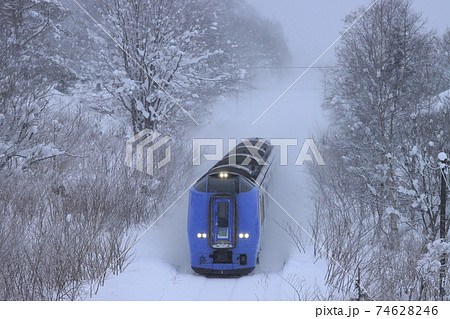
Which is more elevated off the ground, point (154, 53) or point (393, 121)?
point (154, 53)

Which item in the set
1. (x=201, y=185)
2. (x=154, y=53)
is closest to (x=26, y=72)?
(x=154, y=53)

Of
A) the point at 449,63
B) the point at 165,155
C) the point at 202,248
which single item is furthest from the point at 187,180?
the point at 449,63

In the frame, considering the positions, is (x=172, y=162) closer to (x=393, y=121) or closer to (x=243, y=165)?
(x=243, y=165)

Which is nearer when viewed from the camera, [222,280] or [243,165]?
[222,280]

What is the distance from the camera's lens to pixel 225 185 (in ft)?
33.5

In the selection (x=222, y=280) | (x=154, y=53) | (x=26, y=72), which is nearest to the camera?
(x=222, y=280)

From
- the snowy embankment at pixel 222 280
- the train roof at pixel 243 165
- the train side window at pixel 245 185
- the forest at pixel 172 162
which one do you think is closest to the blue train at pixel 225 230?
the train side window at pixel 245 185

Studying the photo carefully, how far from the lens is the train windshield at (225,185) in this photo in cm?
1016

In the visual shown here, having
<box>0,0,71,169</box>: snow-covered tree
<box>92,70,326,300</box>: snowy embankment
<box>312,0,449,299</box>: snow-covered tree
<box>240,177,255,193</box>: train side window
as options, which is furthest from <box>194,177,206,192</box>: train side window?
<box>312,0,449,299</box>: snow-covered tree

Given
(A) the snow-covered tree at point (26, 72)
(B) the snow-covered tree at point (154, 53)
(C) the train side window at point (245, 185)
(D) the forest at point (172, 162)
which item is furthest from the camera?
(B) the snow-covered tree at point (154, 53)

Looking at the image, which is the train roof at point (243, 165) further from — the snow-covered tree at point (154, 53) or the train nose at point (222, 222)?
the snow-covered tree at point (154, 53)

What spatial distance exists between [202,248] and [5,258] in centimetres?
446

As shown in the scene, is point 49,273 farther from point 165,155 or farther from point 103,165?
point 165,155

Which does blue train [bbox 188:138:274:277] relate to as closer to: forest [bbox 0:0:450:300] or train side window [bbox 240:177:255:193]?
train side window [bbox 240:177:255:193]
